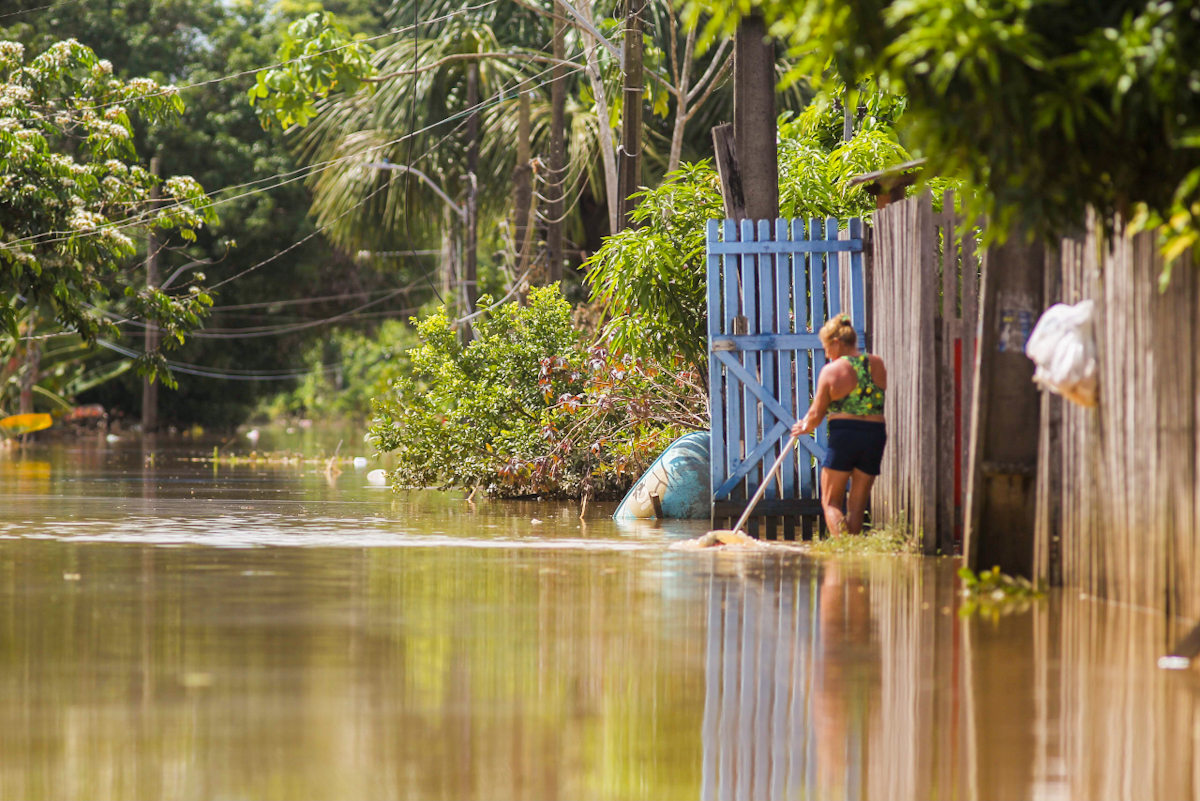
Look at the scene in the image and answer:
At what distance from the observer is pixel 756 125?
40.8 feet

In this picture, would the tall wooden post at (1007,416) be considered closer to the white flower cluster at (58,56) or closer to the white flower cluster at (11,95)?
the white flower cluster at (11,95)

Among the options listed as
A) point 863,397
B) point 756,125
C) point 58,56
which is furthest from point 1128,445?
point 58,56

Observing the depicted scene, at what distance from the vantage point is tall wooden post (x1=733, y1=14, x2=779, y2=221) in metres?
12.4

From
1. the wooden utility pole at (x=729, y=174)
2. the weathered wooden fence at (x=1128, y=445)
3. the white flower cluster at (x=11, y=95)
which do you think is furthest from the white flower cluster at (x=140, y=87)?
the weathered wooden fence at (x=1128, y=445)

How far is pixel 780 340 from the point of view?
1130 centimetres

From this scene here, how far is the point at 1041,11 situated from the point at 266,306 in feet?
150

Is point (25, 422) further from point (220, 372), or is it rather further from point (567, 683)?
point (567, 683)

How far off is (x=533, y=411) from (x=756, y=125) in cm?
555

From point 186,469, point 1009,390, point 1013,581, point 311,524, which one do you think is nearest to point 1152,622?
point 1013,581

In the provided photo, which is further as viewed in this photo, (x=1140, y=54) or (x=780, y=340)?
(x=780, y=340)

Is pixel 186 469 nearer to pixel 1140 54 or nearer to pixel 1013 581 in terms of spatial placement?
pixel 1013 581

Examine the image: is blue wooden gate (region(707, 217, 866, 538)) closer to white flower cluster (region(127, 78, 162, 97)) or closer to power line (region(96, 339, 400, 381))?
white flower cluster (region(127, 78, 162, 97))

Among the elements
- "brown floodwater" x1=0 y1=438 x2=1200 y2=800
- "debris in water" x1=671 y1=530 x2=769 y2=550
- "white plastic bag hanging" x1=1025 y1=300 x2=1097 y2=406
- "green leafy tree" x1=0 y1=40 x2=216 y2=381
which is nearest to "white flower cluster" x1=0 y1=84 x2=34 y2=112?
"green leafy tree" x1=0 y1=40 x2=216 y2=381

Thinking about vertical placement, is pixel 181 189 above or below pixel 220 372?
above
